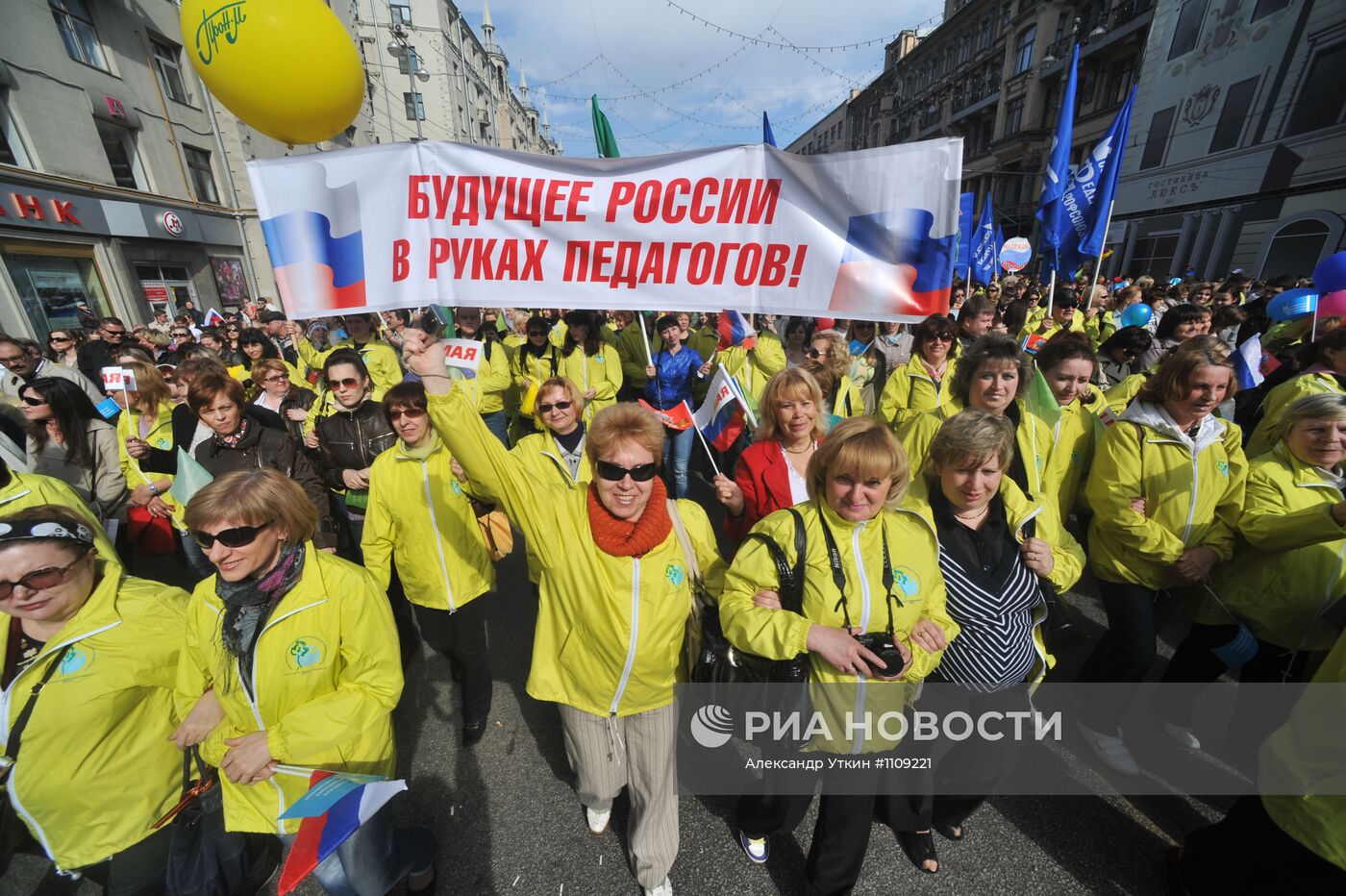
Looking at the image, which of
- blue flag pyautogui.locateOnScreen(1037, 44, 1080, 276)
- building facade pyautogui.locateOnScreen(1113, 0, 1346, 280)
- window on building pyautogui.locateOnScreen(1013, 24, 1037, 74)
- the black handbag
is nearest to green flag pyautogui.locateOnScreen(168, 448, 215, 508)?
the black handbag

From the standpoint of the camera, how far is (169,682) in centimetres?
185

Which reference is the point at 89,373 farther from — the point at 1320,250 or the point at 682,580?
the point at 1320,250

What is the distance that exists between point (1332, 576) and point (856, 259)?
2.48m

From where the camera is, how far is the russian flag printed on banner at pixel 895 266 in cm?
249

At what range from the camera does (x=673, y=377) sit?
5809 mm

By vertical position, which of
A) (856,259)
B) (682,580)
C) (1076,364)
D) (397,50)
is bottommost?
(682,580)

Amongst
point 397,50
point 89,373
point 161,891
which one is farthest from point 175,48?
point 161,891

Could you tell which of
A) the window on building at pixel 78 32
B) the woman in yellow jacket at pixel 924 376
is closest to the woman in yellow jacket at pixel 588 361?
the woman in yellow jacket at pixel 924 376

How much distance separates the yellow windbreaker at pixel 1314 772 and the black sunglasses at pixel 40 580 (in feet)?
12.8

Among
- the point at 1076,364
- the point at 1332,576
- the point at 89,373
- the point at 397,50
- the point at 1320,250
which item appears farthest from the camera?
the point at 397,50

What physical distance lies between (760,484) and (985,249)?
488 inches

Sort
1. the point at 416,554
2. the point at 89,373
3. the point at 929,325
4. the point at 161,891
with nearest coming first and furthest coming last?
1. the point at 161,891
2. the point at 416,554
3. the point at 929,325
4. the point at 89,373

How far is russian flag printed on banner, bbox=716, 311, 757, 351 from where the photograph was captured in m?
4.46

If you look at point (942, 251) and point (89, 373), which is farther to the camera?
point (89, 373)
